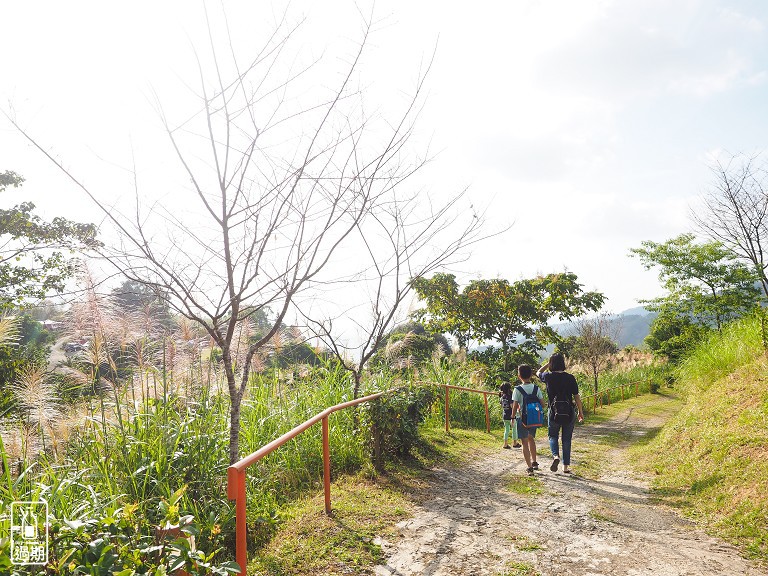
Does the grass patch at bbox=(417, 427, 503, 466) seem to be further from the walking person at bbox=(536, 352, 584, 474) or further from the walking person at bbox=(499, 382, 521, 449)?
the walking person at bbox=(536, 352, 584, 474)

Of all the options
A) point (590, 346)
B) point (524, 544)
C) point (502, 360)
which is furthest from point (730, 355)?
point (590, 346)

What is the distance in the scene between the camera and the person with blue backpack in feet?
21.7

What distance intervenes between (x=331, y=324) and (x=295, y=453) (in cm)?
179

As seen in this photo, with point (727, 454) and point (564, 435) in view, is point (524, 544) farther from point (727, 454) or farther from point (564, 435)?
point (727, 454)

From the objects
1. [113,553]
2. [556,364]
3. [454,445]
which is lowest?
[454,445]

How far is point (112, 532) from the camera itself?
2160 mm

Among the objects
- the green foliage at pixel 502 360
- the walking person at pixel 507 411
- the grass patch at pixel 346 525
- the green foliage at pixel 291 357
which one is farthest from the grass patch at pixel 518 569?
the green foliage at pixel 502 360

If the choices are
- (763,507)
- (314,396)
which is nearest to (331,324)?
(314,396)

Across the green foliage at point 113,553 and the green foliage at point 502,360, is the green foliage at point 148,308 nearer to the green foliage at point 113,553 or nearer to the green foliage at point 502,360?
the green foliage at point 113,553

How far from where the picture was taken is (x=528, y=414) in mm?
6664

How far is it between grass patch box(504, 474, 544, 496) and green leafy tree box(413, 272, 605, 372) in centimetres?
967

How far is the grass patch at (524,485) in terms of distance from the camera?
18.0ft

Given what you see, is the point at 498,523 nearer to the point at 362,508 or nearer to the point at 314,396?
the point at 362,508

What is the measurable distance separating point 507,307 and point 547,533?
1247 centimetres
